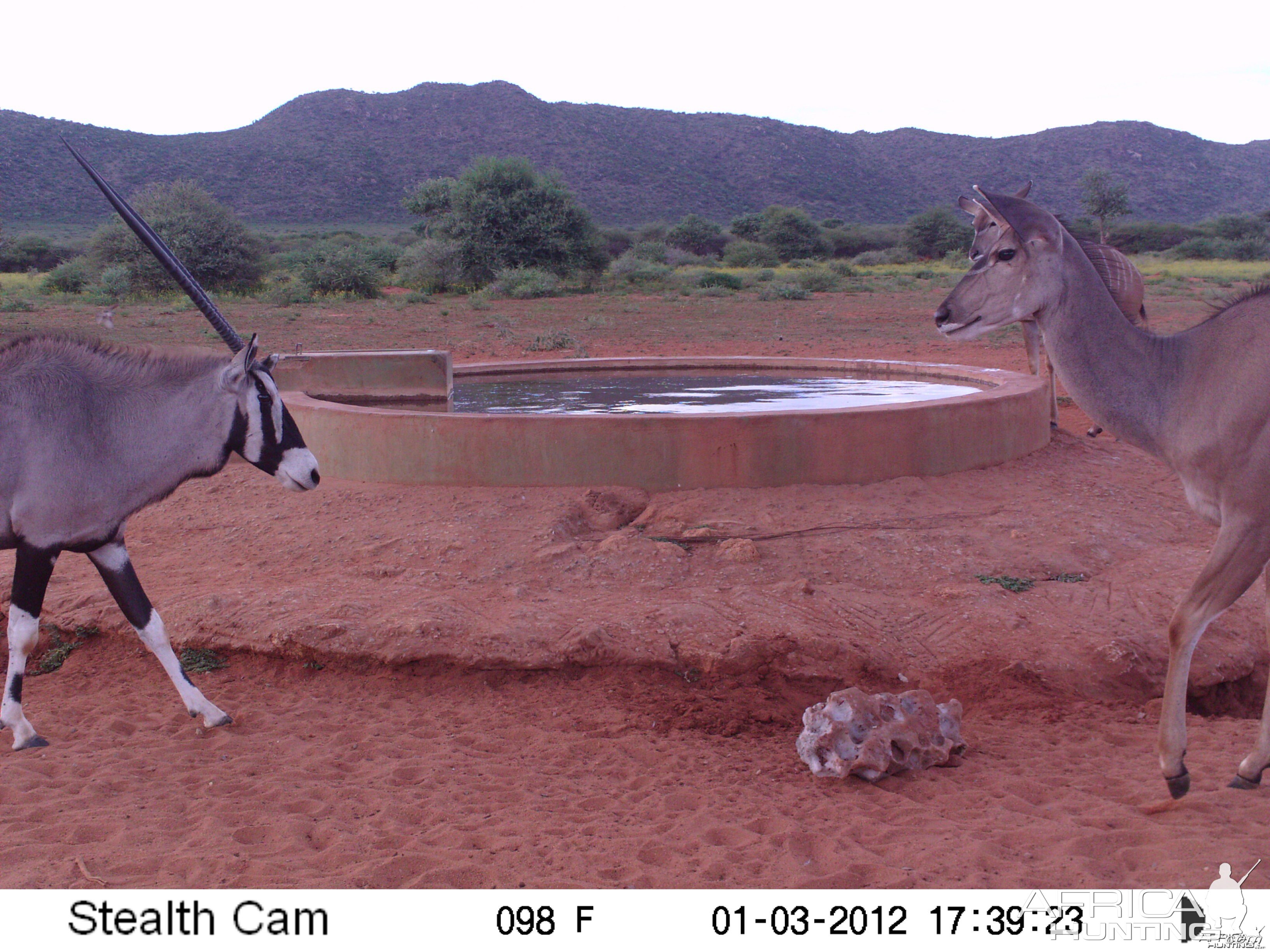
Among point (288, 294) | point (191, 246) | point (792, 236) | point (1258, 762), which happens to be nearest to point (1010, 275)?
point (1258, 762)

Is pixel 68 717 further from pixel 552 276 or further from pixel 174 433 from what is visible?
pixel 552 276

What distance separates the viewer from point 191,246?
91.6ft

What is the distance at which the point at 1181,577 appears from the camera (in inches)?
230

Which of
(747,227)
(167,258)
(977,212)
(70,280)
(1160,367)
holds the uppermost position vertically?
(747,227)

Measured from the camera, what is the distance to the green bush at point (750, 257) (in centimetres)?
4109

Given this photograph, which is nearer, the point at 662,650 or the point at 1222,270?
the point at 662,650

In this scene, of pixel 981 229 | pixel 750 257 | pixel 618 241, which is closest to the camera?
pixel 981 229

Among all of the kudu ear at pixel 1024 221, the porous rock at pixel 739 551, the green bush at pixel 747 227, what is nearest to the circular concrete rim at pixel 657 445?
the porous rock at pixel 739 551

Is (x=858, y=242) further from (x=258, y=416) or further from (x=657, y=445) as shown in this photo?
(x=258, y=416)

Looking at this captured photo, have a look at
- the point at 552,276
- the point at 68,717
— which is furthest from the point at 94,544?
the point at 552,276

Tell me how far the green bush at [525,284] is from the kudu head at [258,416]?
2325 centimetres

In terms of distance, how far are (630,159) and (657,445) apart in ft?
206

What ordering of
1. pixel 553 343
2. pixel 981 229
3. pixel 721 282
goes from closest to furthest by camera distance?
pixel 981 229 → pixel 553 343 → pixel 721 282

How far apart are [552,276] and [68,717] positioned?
25674 millimetres
